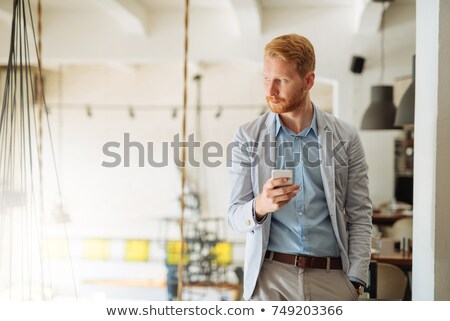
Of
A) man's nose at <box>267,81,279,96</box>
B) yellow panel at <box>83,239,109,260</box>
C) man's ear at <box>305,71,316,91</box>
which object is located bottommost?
yellow panel at <box>83,239,109,260</box>

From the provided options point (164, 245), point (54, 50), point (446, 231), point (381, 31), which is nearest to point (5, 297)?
point (446, 231)

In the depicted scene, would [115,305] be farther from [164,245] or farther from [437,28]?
[164,245]

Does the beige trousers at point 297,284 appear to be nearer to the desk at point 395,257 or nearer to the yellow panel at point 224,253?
the desk at point 395,257

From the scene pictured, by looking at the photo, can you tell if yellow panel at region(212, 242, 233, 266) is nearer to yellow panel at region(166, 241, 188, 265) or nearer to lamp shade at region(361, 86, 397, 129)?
yellow panel at region(166, 241, 188, 265)

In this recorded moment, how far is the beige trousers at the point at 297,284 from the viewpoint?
1.99 m

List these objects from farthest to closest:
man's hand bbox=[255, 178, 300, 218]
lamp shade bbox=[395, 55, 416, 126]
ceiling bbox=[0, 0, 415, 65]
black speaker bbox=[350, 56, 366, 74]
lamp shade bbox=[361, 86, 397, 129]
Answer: lamp shade bbox=[361, 86, 397, 129], black speaker bbox=[350, 56, 366, 74], ceiling bbox=[0, 0, 415, 65], lamp shade bbox=[395, 55, 416, 126], man's hand bbox=[255, 178, 300, 218]

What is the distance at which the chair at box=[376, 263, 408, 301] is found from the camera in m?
3.46

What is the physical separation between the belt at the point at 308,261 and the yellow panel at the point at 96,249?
7792 millimetres

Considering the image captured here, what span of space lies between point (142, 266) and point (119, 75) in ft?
9.86

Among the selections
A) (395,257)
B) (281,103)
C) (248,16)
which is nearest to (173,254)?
(248,16)

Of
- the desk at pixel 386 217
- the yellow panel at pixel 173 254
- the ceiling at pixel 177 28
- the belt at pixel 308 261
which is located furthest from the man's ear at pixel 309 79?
the yellow panel at pixel 173 254

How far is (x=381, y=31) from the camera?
5496 millimetres

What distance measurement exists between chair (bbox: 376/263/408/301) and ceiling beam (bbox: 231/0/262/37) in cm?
229

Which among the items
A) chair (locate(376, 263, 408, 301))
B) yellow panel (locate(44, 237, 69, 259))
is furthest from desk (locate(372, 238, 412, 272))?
yellow panel (locate(44, 237, 69, 259))
